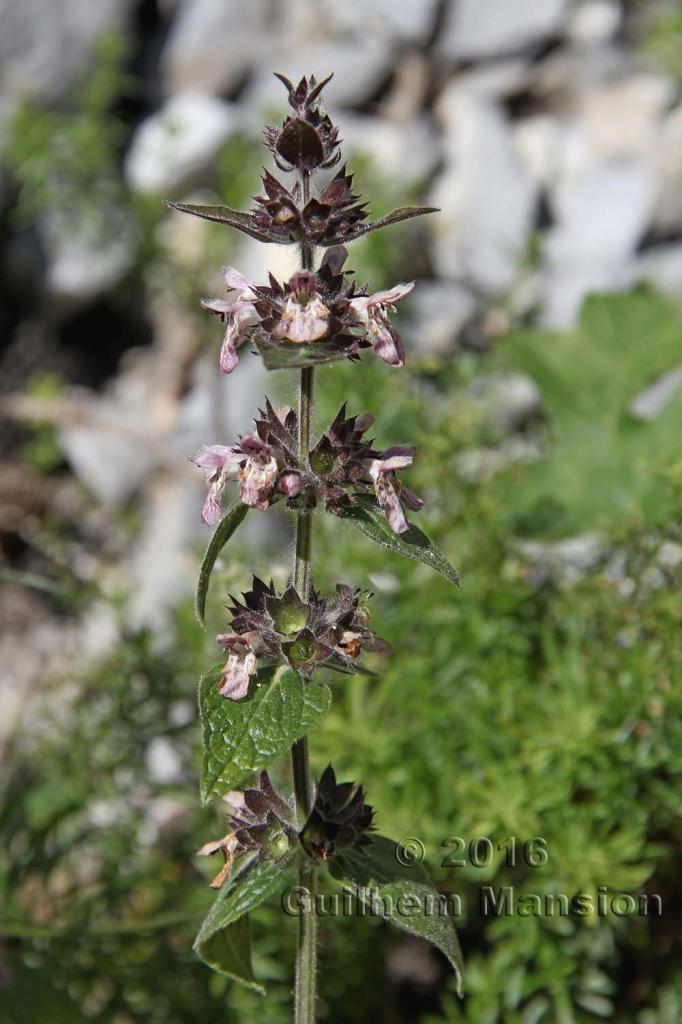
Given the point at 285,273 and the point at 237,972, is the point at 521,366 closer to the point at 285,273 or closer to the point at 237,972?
the point at 285,273

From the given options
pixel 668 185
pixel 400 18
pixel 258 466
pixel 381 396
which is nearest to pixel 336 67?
pixel 400 18

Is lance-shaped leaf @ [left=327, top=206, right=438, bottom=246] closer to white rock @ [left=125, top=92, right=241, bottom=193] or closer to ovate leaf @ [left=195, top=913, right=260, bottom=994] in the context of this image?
ovate leaf @ [left=195, top=913, right=260, bottom=994]

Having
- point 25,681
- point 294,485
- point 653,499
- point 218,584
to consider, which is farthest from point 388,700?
point 25,681

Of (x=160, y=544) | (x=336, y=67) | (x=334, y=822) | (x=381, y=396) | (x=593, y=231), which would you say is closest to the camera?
(x=334, y=822)

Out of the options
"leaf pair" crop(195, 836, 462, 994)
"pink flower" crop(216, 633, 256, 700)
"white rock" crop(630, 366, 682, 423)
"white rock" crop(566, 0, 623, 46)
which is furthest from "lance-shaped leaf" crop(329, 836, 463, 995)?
"white rock" crop(566, 0, 623, 46)

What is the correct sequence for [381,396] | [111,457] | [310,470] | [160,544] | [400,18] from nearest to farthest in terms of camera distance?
[310,470]
[381,396]
[160,544]
[111,457]
[400,18]

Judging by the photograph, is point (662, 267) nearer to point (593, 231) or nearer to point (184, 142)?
point (593, 231)

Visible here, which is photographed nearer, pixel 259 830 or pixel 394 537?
pixel 394 537
